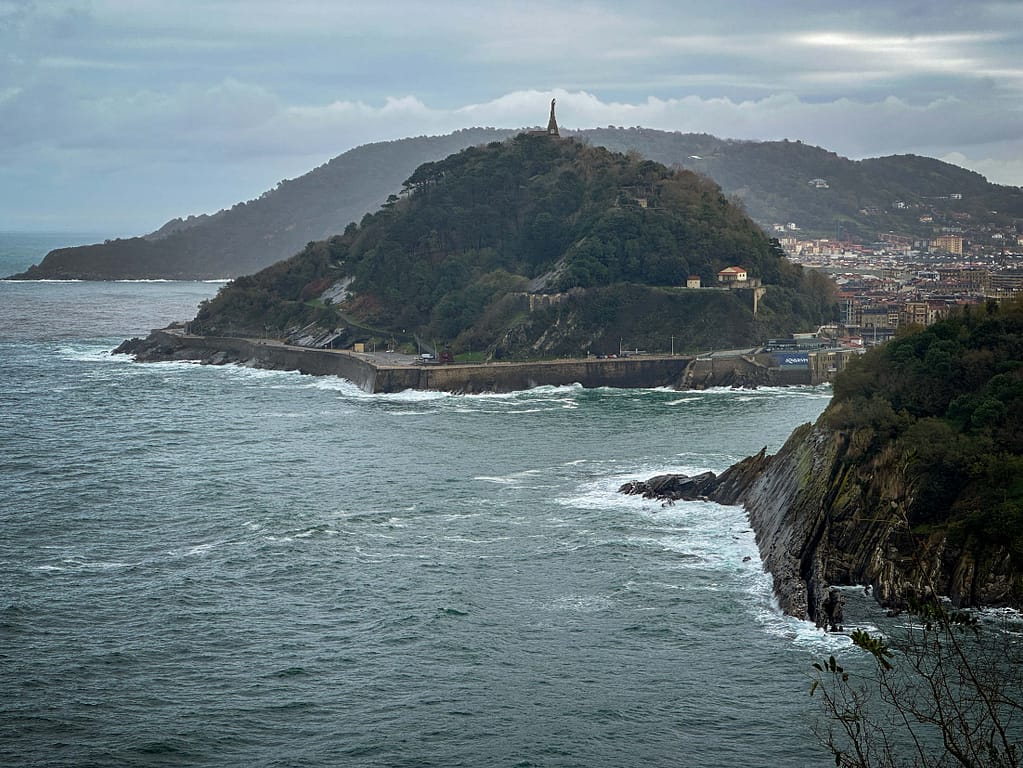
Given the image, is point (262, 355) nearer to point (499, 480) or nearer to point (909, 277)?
point (499, 480)

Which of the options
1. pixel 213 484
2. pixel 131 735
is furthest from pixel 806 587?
pixel 213 484

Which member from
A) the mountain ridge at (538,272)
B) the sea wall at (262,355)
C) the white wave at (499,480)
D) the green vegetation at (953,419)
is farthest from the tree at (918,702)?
the mountain ridge at (538,272)

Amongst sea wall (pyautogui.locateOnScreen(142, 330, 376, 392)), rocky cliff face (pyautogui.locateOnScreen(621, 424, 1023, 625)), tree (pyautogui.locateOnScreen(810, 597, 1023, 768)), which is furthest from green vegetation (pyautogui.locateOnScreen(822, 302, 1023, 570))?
sea wall (pyautogui.locateOnScreen(142, 330, 376, 392))

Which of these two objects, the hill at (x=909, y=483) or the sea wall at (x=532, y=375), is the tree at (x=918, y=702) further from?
the sea wall at (x=532, y=375)

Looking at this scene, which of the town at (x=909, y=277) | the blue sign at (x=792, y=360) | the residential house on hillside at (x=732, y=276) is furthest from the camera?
the residential house on hillside at (x=732, y=276)

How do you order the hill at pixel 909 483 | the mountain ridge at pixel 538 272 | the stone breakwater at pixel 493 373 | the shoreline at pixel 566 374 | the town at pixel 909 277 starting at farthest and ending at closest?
the town at pixel 909 277 → the mountain ridge at pixel 538 272 → the shoreline at pixel 566 374 → the stone breakwater at pixel 493 373 → the hill at pixel 909 483

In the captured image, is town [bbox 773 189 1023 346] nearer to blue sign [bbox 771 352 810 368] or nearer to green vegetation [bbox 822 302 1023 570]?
green vegetation [bbox 822 302 1023 570]

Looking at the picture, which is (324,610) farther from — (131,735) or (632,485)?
(632,485)

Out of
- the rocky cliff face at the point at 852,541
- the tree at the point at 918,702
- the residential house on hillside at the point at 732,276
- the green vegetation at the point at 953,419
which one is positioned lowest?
the tree at the point at 918,702

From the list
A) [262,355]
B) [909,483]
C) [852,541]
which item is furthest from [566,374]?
[852,541]
